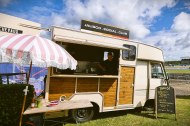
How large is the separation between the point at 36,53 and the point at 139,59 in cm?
552

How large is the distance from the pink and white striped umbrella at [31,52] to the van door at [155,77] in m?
5.41

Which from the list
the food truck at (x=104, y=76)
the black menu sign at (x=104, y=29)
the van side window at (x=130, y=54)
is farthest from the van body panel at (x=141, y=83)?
the black menu sign at (x=104, y=29)

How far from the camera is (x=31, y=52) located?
15.2 ft

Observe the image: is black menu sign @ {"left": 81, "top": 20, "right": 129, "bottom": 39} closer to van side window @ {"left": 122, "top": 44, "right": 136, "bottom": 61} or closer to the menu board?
van side window @ {"left": 122, "top": 44, "right": 136, "bottom": 61}

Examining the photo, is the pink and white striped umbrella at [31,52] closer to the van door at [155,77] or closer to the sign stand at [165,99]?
the sign stand at [165,99]

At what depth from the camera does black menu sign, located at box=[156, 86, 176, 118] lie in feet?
29.2

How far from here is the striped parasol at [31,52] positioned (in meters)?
4.62

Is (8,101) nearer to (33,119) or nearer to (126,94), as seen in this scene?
(33,119)

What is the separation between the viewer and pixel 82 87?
7371 millimetres

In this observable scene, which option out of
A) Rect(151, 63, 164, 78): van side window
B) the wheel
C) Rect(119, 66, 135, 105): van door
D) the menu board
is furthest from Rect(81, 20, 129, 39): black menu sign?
the wheel

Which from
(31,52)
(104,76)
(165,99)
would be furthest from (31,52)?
(165,99)

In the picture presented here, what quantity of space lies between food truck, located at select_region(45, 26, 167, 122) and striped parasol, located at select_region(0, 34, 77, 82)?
4.59 feet

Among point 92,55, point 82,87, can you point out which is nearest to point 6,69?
point 92,55

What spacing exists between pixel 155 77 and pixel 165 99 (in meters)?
1.24
